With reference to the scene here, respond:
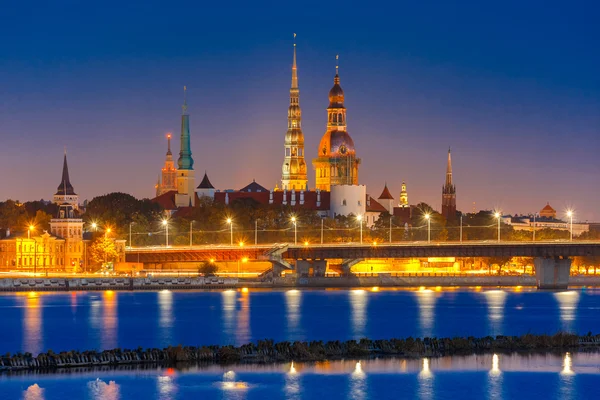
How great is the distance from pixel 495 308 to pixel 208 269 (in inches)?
2117

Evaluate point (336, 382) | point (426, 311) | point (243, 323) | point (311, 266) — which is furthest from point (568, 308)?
point (336, 382)

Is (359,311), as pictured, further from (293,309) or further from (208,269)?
(208,269)

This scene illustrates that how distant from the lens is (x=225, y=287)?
16662 centimetres

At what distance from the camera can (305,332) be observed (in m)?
106

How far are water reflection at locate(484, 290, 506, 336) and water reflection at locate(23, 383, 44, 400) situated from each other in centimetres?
4150

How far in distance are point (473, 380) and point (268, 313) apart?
164 feet

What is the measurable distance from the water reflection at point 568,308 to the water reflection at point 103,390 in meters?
43.9

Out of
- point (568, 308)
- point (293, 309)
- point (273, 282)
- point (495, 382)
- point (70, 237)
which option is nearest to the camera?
point (495, 382)

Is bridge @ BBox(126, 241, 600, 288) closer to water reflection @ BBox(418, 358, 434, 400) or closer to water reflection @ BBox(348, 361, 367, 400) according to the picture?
water reflection @ BBox(418, 358, 434, 400)

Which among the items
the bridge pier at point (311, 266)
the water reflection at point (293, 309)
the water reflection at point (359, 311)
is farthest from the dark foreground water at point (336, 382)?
the bridge pier at point (311, 266)

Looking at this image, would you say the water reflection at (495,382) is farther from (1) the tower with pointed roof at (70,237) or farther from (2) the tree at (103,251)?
(1) the tower with pointed roof at (70,237)

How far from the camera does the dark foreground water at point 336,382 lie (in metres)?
72.2

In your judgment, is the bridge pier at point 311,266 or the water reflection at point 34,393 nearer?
the water reflection at point 34,393

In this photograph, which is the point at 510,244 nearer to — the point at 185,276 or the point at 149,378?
the point at 185,276
